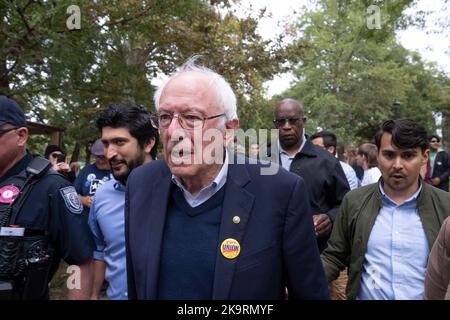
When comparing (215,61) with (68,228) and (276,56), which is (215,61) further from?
(68,228)

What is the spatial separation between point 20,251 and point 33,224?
155mm

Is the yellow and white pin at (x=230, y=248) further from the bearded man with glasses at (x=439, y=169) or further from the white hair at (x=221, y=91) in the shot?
the bearded man with glasses at (x=439, y=169)

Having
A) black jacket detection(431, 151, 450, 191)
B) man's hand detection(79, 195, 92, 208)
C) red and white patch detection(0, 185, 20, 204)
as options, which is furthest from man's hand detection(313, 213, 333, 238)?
black jacket detection(431, 151, 450, 191)

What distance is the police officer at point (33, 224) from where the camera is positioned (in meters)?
2.38

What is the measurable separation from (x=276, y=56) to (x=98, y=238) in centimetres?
838

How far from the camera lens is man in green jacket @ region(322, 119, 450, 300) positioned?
2469 millimetres

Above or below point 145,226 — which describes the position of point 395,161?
above

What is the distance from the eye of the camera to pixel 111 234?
2732 mm

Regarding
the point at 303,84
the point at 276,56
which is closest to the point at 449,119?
the point at 303,84

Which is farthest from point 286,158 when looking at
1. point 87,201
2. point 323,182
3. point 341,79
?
point 341,79

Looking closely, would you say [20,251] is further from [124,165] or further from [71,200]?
[124,165]

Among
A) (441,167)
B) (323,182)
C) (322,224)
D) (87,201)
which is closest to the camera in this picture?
(322,224)

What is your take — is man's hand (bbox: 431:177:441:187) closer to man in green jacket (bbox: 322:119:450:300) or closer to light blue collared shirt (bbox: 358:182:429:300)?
man in green jacket (bbox: 322:119:450:300)

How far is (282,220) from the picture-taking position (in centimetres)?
178
